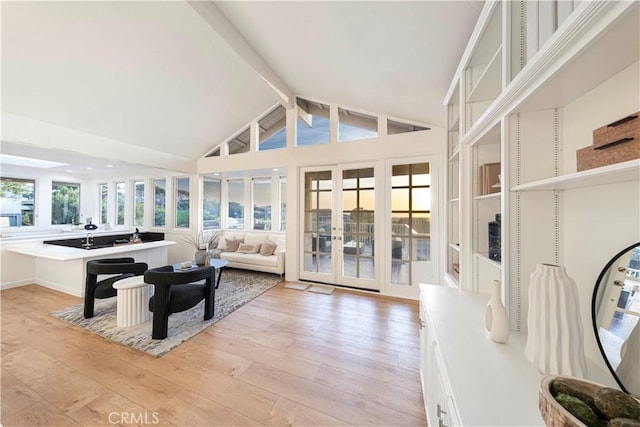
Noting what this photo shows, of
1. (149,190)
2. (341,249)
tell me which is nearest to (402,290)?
(341,249)

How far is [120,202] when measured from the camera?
21.9 feet

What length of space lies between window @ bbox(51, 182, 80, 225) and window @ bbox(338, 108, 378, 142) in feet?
26.9

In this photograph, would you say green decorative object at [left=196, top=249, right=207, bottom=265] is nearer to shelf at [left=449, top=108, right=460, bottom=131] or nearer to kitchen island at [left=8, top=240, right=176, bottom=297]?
kitchen island at [left=8, top=240, right=176, bottom=297]

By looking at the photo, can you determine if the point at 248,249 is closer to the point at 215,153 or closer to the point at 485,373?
the point at 215,153

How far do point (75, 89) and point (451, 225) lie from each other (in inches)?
196

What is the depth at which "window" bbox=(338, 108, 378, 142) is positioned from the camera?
12.4ft

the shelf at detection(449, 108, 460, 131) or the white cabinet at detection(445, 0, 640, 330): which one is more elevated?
the shelf at detection(449, 108, 460, 131)

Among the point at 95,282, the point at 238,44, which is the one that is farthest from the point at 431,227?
the point at 95,282

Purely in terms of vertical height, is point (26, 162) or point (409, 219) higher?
point (26, 162)

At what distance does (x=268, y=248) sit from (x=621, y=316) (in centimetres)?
455

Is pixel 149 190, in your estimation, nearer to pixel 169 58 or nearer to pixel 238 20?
pixel 169 58

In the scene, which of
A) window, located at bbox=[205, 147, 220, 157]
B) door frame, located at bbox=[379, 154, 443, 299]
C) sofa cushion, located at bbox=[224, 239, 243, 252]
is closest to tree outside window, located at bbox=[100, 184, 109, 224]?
window, located at bbox=[205, 147, 220, 157]

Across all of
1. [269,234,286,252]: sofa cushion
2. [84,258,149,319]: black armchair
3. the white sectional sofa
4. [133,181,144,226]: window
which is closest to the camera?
[84,258,149,319]: black armchair

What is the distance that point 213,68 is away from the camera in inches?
129
